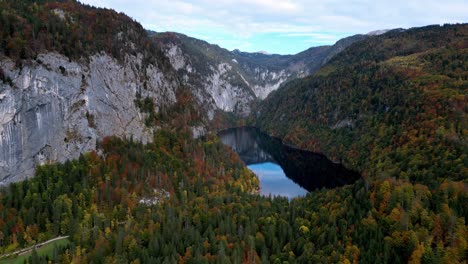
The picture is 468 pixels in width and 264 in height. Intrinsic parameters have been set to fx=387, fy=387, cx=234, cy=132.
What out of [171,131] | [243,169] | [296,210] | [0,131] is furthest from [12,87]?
[243,169]

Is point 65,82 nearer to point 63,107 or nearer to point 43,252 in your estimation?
point 63,107

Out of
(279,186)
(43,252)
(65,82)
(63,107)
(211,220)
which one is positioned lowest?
(279,186)

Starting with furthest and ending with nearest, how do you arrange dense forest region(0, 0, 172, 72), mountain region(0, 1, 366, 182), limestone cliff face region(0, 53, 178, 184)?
dense forest region(0, 0, 172, 72)
mountain region(0, 1, 366, 182)
limestone cliff face region(0, 53, 178, 184)

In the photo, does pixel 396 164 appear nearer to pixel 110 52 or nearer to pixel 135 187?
pixel 135 187

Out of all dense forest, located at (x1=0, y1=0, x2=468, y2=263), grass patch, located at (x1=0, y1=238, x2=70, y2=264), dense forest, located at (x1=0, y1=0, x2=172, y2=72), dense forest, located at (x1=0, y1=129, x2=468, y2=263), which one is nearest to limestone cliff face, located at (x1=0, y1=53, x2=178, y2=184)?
dense forest, located at (x1=0, y1=0, x2=468, y2=263)

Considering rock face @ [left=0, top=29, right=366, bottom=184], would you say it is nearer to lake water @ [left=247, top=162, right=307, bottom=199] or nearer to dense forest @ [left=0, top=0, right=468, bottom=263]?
dense forest @ [left=0, top=0, right=468, bottom=263]

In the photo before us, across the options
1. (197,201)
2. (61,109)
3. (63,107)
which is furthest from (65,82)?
(197,201)

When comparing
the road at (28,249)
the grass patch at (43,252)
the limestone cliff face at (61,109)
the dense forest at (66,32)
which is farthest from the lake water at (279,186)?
the road at (28,249)
